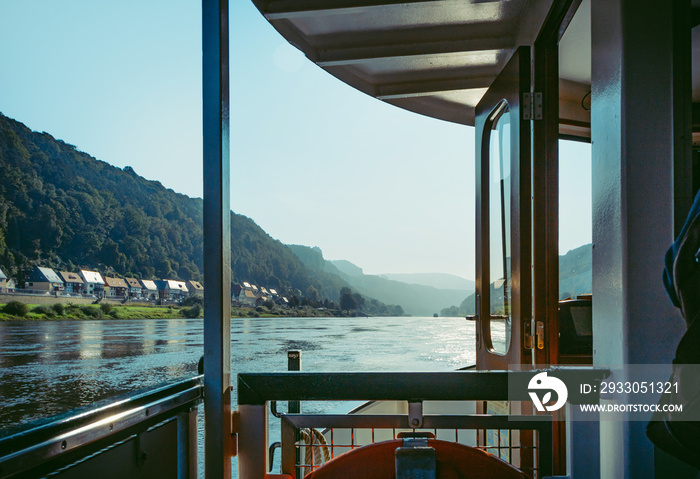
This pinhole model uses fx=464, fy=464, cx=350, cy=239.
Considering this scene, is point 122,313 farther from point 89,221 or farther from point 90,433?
point 90,433

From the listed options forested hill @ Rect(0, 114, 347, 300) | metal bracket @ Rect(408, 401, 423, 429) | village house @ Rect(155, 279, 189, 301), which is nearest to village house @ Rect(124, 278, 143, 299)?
forested hill @ Rect(0, 114, 347, 300)

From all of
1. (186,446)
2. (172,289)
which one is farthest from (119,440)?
(172,289)

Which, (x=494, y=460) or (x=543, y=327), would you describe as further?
(x=543, y=327)

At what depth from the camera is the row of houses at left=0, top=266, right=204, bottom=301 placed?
37.3m

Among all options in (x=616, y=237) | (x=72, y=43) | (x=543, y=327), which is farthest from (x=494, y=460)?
(x=72, y=43)

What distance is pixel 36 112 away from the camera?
54281 mm

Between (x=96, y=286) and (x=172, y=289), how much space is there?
660cm

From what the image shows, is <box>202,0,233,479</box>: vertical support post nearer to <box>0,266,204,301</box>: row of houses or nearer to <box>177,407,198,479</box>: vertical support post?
<box>177,407,198,479</box>: vertical support post

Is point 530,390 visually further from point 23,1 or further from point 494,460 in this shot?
point 23,1

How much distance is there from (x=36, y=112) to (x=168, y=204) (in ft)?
88.8

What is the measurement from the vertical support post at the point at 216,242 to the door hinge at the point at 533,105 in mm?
1193

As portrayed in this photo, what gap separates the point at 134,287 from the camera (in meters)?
41.4

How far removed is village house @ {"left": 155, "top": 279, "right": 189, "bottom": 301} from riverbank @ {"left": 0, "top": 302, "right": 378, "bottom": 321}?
517 cm

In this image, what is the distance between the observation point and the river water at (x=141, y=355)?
2736 cm
